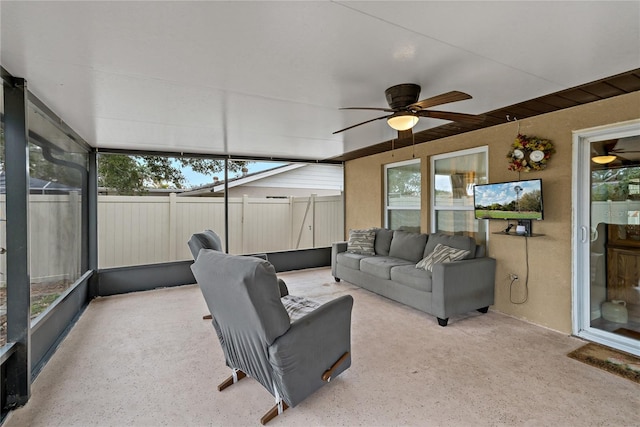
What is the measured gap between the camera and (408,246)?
4445 millimetres

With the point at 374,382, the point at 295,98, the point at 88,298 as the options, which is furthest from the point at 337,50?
the point at 88,298

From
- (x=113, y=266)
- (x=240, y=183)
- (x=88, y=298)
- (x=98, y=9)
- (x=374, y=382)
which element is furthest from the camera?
(x=240, y=183)

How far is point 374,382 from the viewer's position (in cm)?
223

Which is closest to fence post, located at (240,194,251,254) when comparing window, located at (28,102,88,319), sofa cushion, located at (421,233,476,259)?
window, located at (28,102,88,319)

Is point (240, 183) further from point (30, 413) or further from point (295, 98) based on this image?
point (30, 413)

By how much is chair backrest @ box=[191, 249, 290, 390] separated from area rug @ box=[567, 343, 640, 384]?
8.48ft

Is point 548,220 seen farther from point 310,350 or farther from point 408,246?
point 310,350

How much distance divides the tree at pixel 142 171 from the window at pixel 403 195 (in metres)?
3.06

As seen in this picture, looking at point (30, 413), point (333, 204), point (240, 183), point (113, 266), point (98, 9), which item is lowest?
point (30, 413)

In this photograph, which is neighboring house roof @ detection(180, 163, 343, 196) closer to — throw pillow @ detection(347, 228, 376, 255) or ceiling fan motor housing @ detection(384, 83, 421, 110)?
throw pillow @ detection(347, 228, 376, 255)

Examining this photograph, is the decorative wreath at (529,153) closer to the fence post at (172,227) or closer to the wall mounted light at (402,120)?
the wall mounted light at (402,120)

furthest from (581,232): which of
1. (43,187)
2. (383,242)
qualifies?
(43,187)

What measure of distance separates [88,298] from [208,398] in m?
3.21

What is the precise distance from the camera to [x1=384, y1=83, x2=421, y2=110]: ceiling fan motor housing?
246 centimetres
